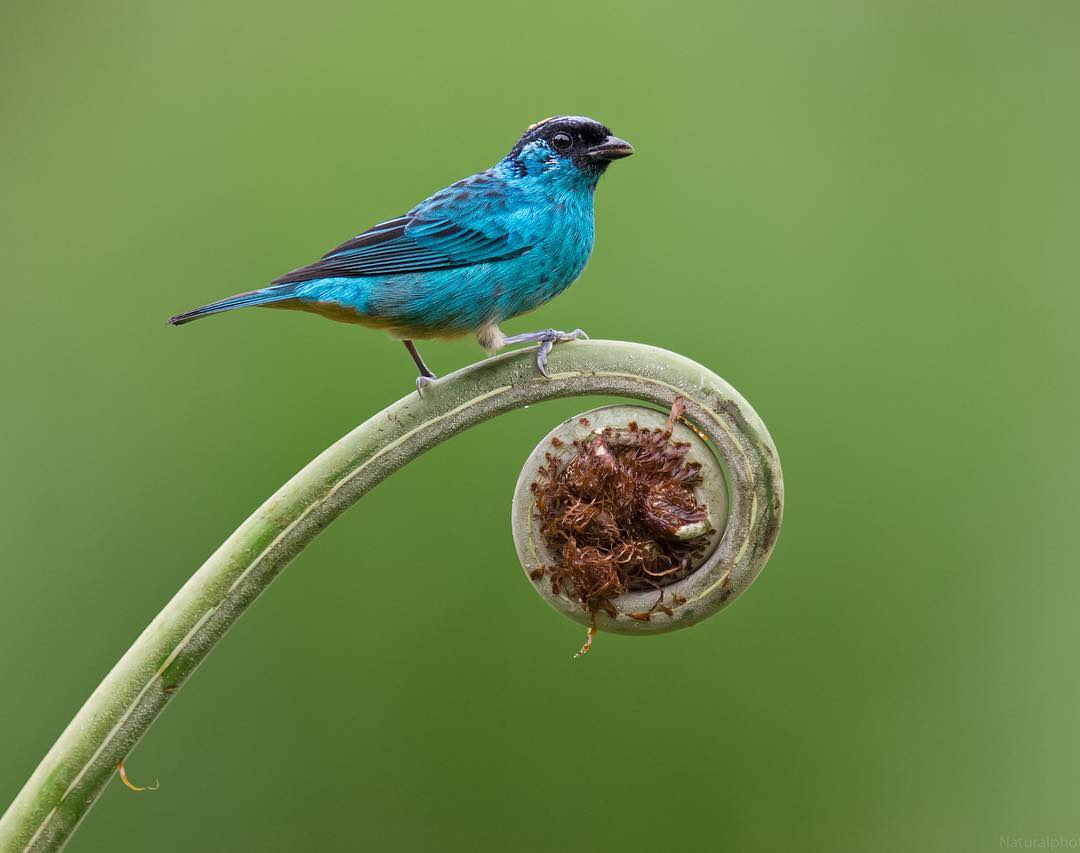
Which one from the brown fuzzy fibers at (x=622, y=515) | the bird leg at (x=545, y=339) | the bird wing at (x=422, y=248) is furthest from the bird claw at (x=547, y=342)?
the bird wing at (x=422, y=248)

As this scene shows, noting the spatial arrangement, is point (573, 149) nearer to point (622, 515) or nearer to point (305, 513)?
point (622, 515)

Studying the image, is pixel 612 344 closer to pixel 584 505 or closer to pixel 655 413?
pixel 655 413

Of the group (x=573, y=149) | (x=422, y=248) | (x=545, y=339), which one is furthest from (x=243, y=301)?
(x=573, y=149)

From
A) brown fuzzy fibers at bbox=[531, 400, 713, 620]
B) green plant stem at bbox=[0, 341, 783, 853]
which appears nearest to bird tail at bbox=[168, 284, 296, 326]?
green plant stem at bbox=[0, 341, 783, 853]

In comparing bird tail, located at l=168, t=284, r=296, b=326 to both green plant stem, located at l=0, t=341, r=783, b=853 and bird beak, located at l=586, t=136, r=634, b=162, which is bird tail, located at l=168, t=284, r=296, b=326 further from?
bird beak, located at l=586, t=136, r=634, b=162

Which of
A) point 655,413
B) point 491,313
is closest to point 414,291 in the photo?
point 491,313
